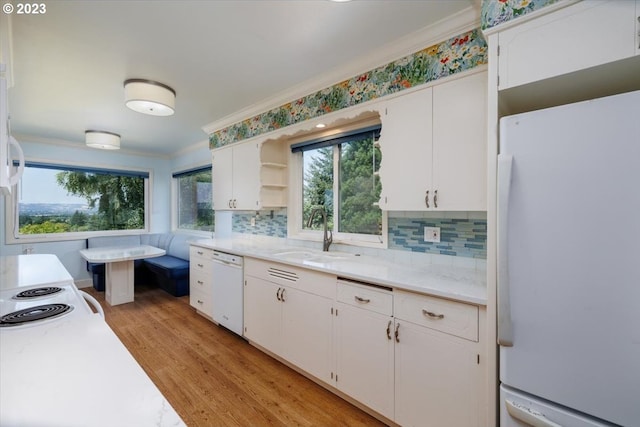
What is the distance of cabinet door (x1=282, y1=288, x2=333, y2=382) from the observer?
→ 6.37ft

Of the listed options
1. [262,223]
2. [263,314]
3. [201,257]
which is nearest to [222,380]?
[263,314]

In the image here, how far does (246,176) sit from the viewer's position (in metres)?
3.19

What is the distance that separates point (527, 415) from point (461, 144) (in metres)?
1.32

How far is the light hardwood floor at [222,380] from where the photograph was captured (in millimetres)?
1775

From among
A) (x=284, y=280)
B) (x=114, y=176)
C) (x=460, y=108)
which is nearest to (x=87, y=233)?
(x=114, y=176)

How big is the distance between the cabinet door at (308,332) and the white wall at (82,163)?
450cm

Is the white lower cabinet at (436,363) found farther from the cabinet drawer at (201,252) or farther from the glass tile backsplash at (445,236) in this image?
the cabinet drawer at (201,252)

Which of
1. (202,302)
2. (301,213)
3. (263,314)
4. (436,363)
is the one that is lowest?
(202,302)

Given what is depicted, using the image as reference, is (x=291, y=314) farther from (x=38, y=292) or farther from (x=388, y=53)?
(x=388, y=53)

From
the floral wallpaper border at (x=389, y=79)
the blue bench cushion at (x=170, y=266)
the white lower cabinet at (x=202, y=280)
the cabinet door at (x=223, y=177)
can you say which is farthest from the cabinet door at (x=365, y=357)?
the blue bench cushion at (x=170, y=266)

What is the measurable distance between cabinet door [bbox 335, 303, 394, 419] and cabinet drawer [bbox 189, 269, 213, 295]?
1885 mm

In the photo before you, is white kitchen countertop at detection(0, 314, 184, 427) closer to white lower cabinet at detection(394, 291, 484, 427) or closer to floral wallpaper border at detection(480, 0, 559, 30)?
white lower cabinet at detection(394, 291, 484, 427)

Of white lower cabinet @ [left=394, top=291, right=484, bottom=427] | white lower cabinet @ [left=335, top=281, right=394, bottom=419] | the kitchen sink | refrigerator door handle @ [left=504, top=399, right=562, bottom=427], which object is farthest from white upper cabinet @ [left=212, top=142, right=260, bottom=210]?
refrigerator door handle @ [left=504, top=399, right=562, bottom=427]

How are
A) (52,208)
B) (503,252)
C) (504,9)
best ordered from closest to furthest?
(503,252), (504,9), (52,208)
